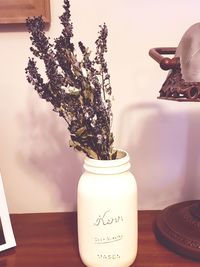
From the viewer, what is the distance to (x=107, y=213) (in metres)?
0.67

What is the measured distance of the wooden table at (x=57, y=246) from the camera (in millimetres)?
733

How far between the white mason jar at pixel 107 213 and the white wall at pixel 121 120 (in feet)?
0.94

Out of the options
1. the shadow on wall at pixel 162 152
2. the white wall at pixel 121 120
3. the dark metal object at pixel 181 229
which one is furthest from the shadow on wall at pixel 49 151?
the dark metal object at pixel 181 229

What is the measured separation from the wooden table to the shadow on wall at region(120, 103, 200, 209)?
8 cm

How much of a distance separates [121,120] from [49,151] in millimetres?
197

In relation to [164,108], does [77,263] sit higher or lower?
lower

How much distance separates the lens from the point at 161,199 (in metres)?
1.00

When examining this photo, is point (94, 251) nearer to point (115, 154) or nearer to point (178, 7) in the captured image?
point (115, 154)

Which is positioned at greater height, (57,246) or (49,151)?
(49,151)

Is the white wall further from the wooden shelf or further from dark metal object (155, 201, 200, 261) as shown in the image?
dark metal object (155, 201, 200, 261)

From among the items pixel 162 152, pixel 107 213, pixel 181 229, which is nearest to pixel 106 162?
pixel 107 213

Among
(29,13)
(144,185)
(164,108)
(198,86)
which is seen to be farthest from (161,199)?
(29,13)

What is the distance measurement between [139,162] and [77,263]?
33cm

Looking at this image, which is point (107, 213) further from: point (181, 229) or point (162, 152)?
point (162, 152)
